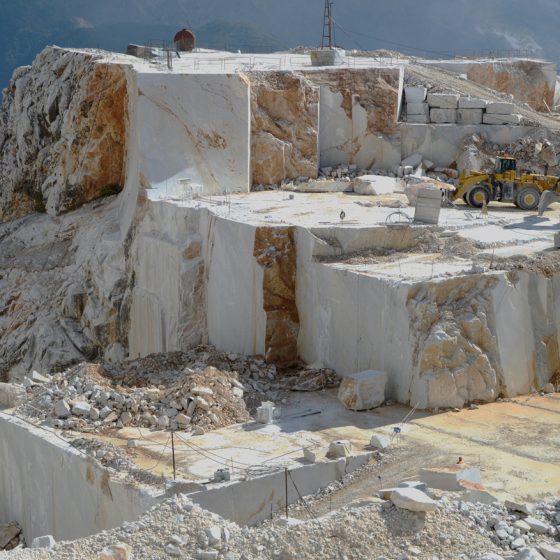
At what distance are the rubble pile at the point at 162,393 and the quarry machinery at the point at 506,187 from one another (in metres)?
6.64

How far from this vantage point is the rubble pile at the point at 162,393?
56.1 feet

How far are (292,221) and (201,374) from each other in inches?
168

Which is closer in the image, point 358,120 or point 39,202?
point 358,120

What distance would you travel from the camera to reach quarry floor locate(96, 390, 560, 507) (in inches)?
588

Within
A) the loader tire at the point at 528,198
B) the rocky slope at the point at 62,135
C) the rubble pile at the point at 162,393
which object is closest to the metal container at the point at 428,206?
the loader tire at the point at 528,198

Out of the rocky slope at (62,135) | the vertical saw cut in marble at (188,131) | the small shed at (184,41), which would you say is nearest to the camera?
the vertical saw cut in marble at (188,131)

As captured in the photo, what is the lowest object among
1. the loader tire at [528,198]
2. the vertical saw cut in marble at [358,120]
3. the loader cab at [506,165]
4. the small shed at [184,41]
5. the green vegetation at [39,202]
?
the green vegetation at [39,202]

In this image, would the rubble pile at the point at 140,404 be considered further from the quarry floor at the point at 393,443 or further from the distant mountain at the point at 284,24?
the distant mountain at the point at 284,24

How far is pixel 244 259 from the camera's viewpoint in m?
20.7

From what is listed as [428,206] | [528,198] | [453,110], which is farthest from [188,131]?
[453,110]

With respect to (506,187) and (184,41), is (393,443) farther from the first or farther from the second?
(184,41)

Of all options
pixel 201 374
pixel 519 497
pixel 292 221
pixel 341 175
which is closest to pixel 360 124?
pixel 341 175

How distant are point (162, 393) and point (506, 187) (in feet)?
32.1

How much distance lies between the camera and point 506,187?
2402cm
